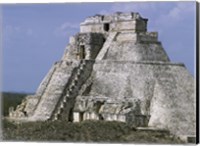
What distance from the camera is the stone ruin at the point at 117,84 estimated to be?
33156 millimetres

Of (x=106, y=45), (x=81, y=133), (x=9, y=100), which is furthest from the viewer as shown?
(x=106, y=45)

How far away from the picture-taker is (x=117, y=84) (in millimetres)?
34406

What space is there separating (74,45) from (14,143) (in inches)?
276

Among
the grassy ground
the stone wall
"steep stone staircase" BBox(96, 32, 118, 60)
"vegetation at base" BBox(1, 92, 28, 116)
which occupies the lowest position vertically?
the grassy ground

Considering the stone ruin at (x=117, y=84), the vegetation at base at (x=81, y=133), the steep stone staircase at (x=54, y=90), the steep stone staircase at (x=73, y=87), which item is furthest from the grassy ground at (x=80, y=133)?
the steep stone staircase at (x=73, y=87)

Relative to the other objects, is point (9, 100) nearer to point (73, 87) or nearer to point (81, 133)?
point (73, 87)

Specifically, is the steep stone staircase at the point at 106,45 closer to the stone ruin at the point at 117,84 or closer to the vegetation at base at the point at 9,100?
the stone ruin at the point at 117,84

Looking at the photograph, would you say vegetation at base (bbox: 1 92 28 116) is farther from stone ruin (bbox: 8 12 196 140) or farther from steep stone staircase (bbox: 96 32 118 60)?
steep stone staircase (bbox: 96 32 118 60)

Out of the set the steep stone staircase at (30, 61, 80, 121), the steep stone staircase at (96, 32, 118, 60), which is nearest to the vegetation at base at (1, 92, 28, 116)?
the steep stone staircase at (30, 61, 80, 121)

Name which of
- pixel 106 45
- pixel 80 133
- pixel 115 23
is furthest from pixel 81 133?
pixel 115 23

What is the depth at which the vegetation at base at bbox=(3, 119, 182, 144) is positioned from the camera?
30.4 metres

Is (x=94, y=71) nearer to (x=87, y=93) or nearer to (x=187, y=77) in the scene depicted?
(x=87, y=93)

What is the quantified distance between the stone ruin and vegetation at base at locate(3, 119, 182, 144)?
43.2 inches

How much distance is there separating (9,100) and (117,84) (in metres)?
3.47
